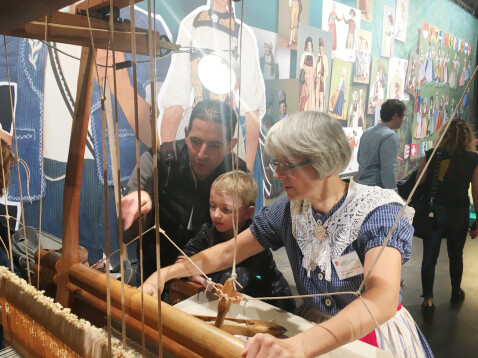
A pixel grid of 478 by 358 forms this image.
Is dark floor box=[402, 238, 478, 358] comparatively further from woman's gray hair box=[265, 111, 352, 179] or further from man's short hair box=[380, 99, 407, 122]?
woman's gray hair box=[265, 111, 352, 179]

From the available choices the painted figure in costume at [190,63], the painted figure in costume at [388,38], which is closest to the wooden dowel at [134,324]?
the painted figure in costume at [190,63]

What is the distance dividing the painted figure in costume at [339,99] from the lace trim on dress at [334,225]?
2.32 m

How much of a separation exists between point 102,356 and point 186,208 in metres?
1.22

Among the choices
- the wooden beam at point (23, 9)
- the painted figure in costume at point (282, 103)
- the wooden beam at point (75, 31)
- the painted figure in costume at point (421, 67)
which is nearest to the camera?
the wooden beam at point (23, 9)

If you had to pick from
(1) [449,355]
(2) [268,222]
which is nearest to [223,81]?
(2) [268,222]

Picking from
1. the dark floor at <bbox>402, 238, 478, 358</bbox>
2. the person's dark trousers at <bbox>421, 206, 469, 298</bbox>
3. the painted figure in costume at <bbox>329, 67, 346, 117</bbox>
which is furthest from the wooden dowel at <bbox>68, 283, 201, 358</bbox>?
the painted figure in costume at <bbox>329, 67, 346, 117</bbox>

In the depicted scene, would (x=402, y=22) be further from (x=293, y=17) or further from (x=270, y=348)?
(x=270, y=348)

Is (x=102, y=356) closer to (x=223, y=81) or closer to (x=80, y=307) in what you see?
(x=80, y=307)

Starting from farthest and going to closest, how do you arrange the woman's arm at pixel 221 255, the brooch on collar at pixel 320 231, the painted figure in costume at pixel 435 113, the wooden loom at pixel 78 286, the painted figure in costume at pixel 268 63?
the painted figure in costume at pixel 435 113 < the painted figure in costume at pixel 268 63 < the woman's arm at pixel 221 255 < the brooch on collar at pixel 320 231 < the wooden loom at pixel 78 286

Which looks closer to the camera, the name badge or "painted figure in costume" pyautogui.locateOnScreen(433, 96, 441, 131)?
the name badge

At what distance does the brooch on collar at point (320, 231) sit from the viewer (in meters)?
1.09

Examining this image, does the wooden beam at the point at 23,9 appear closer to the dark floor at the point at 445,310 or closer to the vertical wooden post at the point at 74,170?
the vertical wooden post at the point at 74,170

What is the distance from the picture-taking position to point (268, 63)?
261cm

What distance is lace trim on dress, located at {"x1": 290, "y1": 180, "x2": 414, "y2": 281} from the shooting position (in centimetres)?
103
